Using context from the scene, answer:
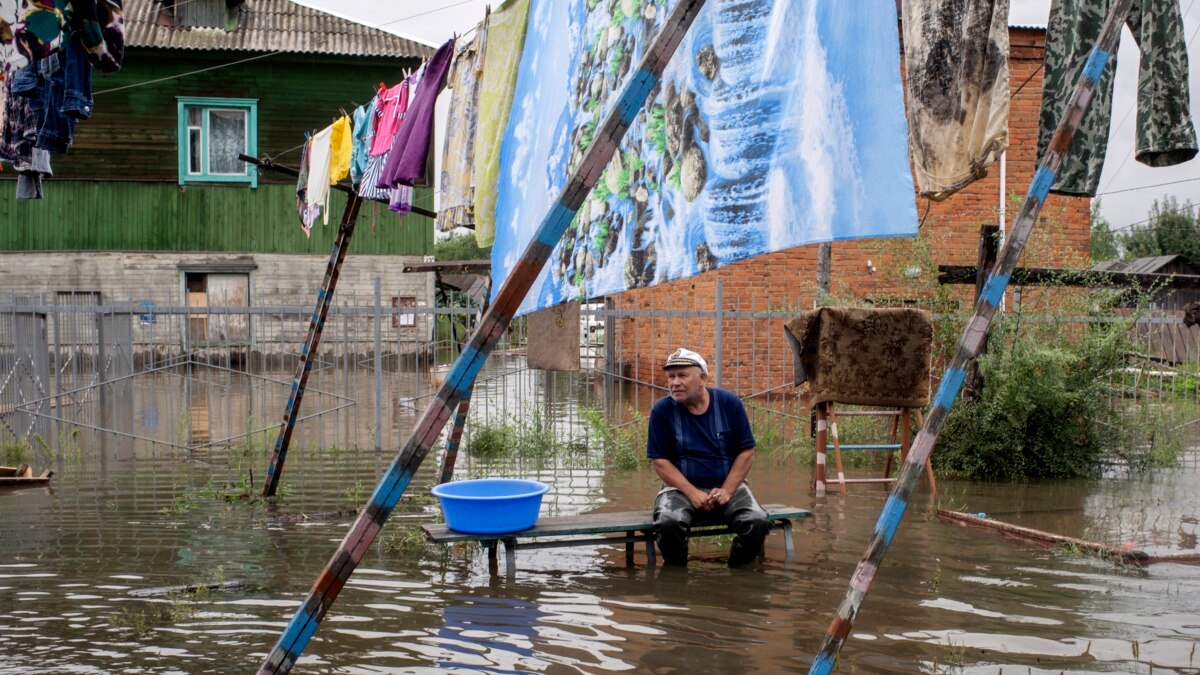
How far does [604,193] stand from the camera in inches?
194

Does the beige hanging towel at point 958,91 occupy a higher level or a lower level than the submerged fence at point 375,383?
higher

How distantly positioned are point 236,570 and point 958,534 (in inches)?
188

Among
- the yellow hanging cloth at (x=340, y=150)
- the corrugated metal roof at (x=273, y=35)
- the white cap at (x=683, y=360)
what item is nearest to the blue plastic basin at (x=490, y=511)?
the white cap at (x=683, y=360)

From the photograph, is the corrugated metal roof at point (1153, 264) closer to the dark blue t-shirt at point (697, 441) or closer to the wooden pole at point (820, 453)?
the wooden pole at point (820, 453)

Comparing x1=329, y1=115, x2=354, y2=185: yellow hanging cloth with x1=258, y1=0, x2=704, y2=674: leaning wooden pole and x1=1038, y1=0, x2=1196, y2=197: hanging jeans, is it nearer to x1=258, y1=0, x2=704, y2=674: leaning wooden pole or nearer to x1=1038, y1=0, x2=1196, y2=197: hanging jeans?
x1=258, y1=0, x2=704, y2=674: leaning wooden pole

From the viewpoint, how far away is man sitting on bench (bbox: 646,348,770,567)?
233 inches

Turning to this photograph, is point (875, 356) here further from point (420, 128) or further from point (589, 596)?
point (420, 128)

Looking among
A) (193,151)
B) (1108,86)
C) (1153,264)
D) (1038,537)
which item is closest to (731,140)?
(1108,86)

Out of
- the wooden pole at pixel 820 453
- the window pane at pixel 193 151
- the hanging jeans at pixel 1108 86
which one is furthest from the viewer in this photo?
the window pane at pixel 193 151

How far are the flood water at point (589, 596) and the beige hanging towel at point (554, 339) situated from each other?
1278mm

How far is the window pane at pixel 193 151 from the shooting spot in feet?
69.8

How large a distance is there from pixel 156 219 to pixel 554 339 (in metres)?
16.9

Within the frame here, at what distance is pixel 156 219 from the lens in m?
21.2

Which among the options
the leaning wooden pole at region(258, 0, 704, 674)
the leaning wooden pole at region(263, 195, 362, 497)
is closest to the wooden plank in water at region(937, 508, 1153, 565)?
the leaning wooden pole at region(258, 0, 704, 674)
